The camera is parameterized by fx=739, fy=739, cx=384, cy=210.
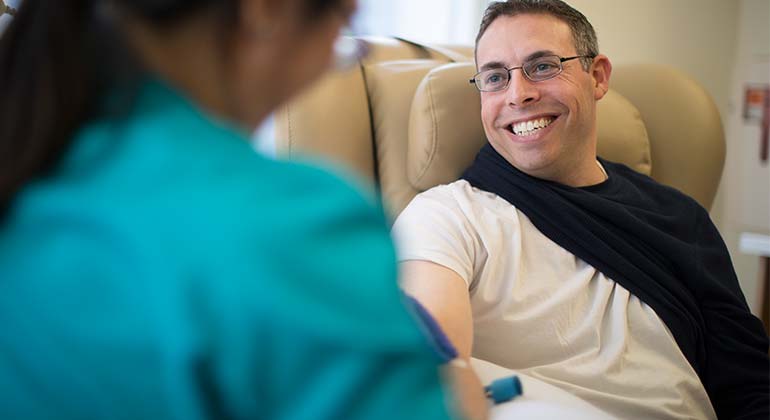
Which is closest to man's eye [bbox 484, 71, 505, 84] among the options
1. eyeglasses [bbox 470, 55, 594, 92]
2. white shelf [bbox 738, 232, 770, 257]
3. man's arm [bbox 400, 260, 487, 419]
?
eyeglasses [bbox 470, 55, 594, 92]

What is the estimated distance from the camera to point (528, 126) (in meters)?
1.44

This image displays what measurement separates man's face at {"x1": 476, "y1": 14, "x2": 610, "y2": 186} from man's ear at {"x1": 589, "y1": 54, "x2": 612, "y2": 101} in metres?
0.08

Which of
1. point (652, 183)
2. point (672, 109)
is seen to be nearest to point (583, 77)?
point (652, 183)

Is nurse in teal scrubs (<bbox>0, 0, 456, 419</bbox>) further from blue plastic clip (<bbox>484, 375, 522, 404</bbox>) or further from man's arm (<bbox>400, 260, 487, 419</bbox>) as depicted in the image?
man's arm (<bbox>400, 260, 487, 419</bbox>)

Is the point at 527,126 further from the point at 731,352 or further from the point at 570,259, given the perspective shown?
the point at 731,352

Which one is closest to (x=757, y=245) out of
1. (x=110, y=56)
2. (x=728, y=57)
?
(x=728, y=57)

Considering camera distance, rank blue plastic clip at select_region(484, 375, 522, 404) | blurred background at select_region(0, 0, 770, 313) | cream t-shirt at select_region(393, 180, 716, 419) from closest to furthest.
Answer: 1. blue plastic clip at select_region(484, 375, 522, 404)
2. cream t-shirt at select_region(393, 180, 716, 419)
3. blurred background at select_region(0, 0, 770, 313)

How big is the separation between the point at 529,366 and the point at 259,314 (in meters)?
0.94

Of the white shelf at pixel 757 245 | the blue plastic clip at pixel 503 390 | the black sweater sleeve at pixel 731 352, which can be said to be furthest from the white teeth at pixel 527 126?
the white shelf at pixel 757 245

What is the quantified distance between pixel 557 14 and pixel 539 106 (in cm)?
20

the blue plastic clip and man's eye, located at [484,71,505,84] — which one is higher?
man's eye, located at [484,71,505,84]

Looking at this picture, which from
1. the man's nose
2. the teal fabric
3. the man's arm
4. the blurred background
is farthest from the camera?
the blurred background

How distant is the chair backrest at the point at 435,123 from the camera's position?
1.55 metres

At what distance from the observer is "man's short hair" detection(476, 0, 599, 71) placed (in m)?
1.48
